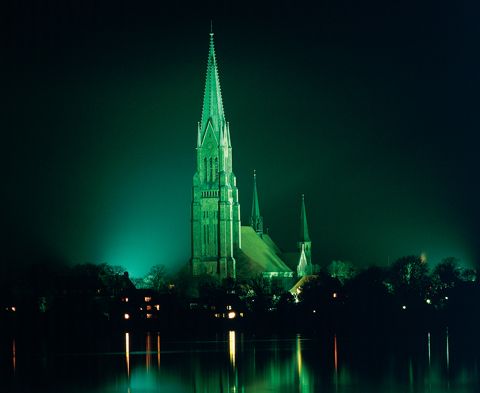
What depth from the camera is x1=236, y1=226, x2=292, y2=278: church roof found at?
164 meters

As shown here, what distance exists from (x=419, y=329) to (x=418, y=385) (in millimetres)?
44891

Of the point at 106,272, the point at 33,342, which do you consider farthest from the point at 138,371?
the point at 106,272

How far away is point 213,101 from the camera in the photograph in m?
161

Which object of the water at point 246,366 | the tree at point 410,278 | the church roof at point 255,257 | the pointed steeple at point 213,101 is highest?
the pointed steeple at point 213,101

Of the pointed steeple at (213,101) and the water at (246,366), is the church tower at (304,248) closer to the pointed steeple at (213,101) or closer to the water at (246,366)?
the pointed steeple at (213,101)

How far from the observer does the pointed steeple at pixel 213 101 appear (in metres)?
161

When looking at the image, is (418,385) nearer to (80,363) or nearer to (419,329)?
(80,363)

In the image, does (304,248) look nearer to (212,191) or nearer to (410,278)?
(212,191)

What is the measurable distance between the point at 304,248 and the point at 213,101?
86.5ft

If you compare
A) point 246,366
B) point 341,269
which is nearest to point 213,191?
point 341,269

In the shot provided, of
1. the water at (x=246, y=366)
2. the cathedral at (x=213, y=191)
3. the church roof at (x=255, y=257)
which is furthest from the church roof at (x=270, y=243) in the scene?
the water at (x=246, y=366)

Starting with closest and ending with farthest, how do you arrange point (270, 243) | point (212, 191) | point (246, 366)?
point (246, 366)
point (212, 191)
point (270, 243)

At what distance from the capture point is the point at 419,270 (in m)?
155

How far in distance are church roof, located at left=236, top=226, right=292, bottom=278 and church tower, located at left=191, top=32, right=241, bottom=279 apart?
2690 millimetres
